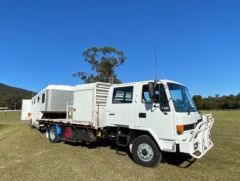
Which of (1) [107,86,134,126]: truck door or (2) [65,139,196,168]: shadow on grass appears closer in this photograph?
(2) [65,139,196,168]: shadow on grass

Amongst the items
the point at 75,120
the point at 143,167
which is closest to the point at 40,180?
the point at 143,167

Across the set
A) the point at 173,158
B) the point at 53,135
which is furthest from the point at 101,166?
the point at 53,135

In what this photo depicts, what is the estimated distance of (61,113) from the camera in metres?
15.7

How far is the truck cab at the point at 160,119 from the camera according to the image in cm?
785

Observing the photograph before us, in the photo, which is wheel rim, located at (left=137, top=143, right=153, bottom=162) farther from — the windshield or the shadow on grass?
the windshield

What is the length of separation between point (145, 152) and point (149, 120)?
41.6 inches

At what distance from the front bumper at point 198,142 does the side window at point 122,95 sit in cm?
251

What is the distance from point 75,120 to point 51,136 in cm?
276

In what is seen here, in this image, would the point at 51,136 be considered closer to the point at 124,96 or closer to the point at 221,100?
the point at 124,96

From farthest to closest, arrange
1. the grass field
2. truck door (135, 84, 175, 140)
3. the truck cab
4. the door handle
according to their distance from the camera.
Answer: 1. the door handle
2. truck door (135, 84, 175, 140)
3. the truck cab
4. the grass field

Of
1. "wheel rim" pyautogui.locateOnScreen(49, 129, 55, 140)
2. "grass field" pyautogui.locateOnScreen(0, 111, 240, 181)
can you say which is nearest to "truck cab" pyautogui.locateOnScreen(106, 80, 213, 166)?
"grass field" pyautogui.locateOnScreen(0, 111, 240, 181)

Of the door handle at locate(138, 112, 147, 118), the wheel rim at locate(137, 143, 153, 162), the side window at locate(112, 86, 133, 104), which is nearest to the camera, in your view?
the wheel rim at locate(137, 143, 153, 162)

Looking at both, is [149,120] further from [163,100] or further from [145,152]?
[145,152]

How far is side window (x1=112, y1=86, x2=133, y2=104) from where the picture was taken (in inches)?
365
